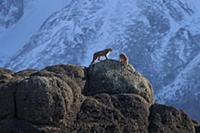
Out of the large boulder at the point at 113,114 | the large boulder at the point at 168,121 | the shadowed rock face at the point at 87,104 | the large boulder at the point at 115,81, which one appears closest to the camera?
the shadowed rock face at the point at 87,104

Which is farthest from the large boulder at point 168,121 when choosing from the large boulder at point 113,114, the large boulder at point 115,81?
the large boulder at point 115,81

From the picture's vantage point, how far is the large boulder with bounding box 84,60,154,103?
114ft

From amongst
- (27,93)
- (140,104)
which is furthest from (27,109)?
(140,104)

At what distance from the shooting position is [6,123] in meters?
30.9

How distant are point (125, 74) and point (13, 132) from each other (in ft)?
21.6

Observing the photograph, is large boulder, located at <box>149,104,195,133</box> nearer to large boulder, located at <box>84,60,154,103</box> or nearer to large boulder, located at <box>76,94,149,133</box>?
large boulder, located at <box>76,94,149,133</box>

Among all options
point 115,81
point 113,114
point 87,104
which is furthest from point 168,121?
point 87,104

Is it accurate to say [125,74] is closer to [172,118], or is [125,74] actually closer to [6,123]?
[172,118]

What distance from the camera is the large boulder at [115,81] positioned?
34750mm

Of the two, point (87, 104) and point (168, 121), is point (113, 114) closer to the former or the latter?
point (87, 104)

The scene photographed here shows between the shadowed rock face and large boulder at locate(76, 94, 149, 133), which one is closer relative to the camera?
the shadowed rock face

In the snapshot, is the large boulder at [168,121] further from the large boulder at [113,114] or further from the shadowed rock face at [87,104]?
the large boulder at [113,114]

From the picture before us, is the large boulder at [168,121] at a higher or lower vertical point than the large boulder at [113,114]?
lower

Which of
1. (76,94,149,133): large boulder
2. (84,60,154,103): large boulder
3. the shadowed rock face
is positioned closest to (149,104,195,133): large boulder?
the shadowed rock face
